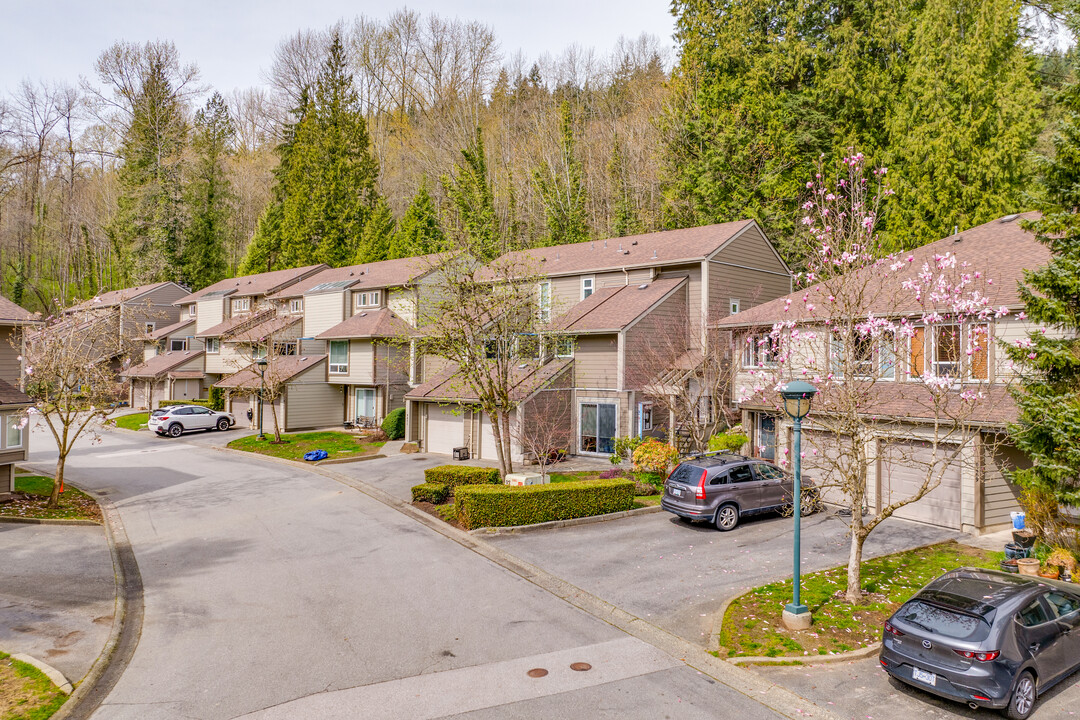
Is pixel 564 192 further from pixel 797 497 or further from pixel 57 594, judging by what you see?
pixel 57 594

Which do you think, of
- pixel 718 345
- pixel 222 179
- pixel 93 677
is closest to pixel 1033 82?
pixel 718 345

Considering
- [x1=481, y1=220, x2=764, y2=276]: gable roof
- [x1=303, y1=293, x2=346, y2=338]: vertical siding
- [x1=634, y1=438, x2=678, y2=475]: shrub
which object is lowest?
[x1=634, y1=438, x2=678, y2=475]: shrub

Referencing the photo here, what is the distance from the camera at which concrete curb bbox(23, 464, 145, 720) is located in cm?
856

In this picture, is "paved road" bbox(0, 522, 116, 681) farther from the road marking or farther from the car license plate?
the car license plate

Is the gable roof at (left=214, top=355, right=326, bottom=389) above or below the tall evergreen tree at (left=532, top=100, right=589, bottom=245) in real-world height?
below

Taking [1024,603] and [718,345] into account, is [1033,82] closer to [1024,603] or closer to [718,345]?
[718,345]

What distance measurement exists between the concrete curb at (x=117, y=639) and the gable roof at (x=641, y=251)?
17945 millimetres

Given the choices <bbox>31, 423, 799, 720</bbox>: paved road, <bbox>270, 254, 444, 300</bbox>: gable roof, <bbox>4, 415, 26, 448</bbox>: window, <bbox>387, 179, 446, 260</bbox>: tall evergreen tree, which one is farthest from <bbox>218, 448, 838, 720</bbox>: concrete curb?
<bbox>387, 179, 446, 260</bbox>: tall evergreen tree

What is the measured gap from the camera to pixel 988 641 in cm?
806

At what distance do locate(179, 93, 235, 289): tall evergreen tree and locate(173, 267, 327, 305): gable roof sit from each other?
8.02 meters

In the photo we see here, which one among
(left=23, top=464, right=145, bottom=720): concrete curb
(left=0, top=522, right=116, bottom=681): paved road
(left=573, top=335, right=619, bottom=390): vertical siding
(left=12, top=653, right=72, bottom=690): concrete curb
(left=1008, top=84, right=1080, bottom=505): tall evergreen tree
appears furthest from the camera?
(left=573, top=335, right=619, bottom=390): vertical siding

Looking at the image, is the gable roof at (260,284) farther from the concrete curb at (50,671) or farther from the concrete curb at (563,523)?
the concrete curb at (50,671)

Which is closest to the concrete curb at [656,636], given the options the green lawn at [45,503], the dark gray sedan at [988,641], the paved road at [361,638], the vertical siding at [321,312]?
the paved road at [361,638]

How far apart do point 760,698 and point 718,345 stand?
17.8m
